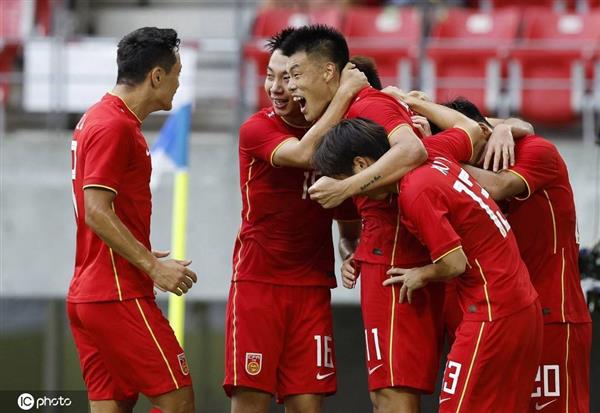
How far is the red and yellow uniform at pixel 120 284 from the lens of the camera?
209 inches

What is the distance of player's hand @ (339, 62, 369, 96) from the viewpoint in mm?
5609

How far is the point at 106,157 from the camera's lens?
5.26m

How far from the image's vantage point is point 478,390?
199 inches

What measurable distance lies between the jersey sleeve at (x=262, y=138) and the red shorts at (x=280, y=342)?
0.63 metres

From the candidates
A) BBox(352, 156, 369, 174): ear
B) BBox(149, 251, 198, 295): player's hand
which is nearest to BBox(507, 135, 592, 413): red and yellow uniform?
BBox(352, 156, 369, 174): ear

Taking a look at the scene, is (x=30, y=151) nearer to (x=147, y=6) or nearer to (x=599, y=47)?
(x=147, y=6)

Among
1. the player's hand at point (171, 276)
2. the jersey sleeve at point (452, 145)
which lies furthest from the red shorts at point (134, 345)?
the jersey sleeve at point (452, 145)

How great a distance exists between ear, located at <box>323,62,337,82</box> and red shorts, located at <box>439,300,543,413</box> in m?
1.33

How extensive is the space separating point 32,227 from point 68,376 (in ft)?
7.00

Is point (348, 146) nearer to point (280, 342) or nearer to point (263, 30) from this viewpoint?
point (280, 342)

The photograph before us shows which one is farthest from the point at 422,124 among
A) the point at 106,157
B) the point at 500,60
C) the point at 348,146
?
the point at 500,60

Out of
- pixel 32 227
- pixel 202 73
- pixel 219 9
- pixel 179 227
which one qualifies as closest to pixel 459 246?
pixel 179 227

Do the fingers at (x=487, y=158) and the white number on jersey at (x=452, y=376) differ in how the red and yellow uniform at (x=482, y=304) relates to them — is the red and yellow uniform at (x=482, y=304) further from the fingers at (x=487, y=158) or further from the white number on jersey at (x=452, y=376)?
the fingers at (x=487, y=158)

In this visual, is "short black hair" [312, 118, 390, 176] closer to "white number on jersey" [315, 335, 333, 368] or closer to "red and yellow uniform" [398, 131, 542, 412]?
"red and yellow uniform" [398, 131, 542, 412]
